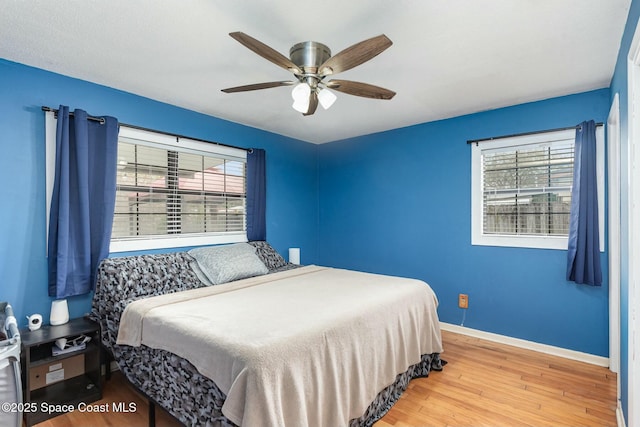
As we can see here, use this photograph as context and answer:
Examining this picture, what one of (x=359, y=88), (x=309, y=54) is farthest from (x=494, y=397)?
(x=309, y=54)

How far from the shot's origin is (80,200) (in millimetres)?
2486

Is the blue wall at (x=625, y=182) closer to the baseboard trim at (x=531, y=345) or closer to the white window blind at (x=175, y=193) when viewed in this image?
the baseboard trim at (x=531, y=345)

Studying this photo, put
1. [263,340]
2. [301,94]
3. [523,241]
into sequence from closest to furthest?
[263,340] → [301,94] → [523,241]

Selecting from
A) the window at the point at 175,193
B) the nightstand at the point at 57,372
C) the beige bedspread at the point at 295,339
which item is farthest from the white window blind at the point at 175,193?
the beige bedspread at the point at 295,339

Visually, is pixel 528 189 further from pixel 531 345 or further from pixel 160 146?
pixel 160 146

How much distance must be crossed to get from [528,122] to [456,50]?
1.51m

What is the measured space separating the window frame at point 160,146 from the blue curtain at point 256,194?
3.8 inches

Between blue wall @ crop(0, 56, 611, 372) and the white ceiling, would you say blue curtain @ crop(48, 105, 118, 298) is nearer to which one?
blue wall @ crop(0, 56, 611, 372)

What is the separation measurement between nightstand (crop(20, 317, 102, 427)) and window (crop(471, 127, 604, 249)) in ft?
11.8

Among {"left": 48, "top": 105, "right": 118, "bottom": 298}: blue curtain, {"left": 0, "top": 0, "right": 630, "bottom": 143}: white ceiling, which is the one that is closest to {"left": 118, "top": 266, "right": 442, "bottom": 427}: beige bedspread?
{"left": 48, "top": 105, "right": 118, "bottom": 298}: blue curtain

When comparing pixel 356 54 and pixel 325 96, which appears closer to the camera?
pixel 356 54

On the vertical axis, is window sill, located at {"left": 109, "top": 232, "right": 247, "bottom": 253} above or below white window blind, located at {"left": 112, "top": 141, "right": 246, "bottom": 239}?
below

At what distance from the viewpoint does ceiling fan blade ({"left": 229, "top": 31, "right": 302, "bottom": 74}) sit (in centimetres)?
150

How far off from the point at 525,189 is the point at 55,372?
4.34 m
